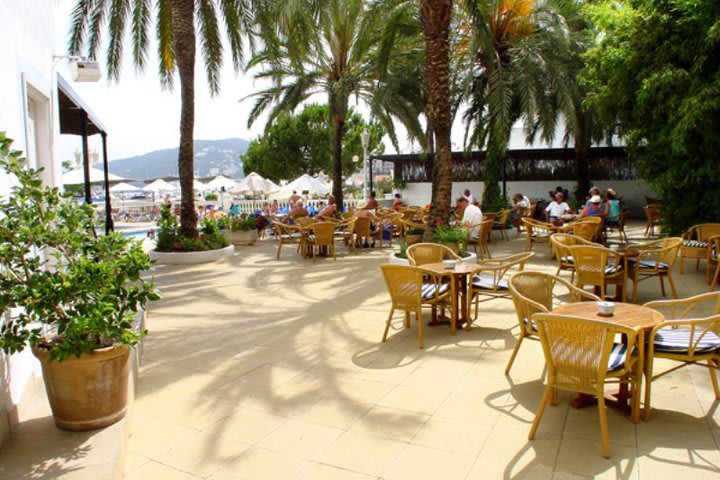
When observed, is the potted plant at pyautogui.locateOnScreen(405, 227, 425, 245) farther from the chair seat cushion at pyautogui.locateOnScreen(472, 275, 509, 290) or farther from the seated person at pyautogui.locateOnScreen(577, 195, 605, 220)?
the chair seat cushion at pyautogui.locateOnScreen(472, 275, 509, 290)

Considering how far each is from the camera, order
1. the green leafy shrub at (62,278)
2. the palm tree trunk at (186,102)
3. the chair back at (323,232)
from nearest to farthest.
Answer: the green leafy shrub at (62,278), the chair back at (323,232), the palm tree trunk at (186,102)

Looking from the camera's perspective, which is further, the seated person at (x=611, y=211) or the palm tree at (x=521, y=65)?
the palm tree at (x=521, y=65)

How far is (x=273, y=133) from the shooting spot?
40.5 metres

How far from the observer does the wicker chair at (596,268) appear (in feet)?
19.8

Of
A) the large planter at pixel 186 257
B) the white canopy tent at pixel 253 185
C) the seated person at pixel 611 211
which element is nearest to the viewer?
the large planter at pixel 186 257

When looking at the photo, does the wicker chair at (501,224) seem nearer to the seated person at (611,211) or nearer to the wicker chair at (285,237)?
the seated person at (611,211)

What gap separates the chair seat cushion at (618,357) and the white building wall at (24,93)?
3477 mm

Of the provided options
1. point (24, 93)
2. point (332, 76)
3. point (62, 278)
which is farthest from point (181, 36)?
point (62, 278)

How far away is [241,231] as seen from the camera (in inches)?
539

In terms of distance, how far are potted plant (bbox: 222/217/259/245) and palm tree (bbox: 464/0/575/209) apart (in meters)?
6.22

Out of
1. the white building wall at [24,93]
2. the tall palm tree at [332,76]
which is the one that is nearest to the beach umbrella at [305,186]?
the tall palm tree at [332,76]

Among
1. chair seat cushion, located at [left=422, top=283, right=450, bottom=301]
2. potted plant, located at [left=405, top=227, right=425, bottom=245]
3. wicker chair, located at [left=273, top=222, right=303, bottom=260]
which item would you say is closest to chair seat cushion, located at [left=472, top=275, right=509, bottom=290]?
chair seat cushion, located at [left=422, top=283, right=450, bottom=301]

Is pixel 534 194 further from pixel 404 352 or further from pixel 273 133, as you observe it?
pixel 273 133

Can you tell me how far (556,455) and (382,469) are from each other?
3.28 ft
